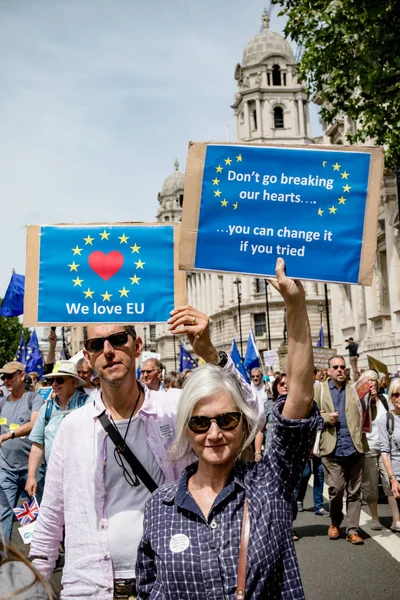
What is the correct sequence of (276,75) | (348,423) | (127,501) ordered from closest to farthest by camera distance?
(127,501)
(348,423)
(276,75)

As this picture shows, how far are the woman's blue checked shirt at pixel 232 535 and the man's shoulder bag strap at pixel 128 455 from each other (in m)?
0.46

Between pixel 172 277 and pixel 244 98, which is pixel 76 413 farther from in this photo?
pixel 244 98

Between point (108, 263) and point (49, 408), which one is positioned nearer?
point (108, 263)

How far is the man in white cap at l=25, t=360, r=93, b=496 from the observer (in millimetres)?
7020

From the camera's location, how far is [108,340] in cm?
366

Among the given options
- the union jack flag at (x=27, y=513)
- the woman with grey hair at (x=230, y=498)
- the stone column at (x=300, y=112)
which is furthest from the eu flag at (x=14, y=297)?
the stone column at (x=300, y=112)

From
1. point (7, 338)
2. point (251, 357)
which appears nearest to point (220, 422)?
point (251, 357)

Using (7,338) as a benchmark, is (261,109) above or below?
above

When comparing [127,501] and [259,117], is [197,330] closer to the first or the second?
[127,501]

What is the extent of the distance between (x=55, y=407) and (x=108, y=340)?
368 centimetres

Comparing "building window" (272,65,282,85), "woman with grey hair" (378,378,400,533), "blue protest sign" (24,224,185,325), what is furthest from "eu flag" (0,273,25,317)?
"building window" (272,65,282,85)

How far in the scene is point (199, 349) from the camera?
3.46 metres

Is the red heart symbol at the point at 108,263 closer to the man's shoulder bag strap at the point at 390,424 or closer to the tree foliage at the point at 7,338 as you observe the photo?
the man's shoulder bag strap at the point at 390,424

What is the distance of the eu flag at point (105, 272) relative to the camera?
4.20m
